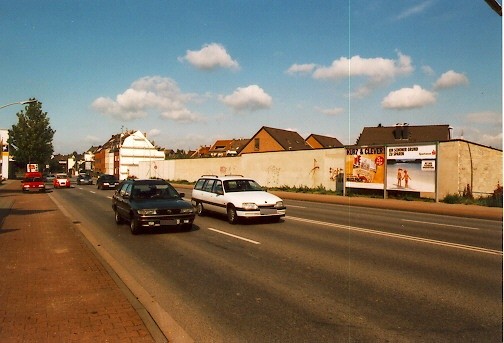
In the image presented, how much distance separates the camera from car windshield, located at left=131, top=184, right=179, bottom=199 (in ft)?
38.5

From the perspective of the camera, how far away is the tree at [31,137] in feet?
234

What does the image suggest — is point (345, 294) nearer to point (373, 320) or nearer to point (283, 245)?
point (373, 320)

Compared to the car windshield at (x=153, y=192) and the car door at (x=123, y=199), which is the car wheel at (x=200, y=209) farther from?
the car door at (x=123, y=199)

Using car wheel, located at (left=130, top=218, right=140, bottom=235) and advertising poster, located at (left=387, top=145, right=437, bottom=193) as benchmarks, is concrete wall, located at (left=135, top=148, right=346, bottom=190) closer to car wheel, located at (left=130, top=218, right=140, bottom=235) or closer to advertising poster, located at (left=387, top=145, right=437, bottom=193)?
advertising poster, located at (left=387, top=145, right=437, bottom=193)

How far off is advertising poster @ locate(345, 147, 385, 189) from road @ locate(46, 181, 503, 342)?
44.5 feet

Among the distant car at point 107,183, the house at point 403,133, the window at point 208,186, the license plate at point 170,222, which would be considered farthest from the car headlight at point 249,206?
the house at point 403,133

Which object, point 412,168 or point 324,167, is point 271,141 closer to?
point 324,167

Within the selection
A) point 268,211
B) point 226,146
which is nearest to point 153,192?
point 268,211

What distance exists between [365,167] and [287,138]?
41548mm

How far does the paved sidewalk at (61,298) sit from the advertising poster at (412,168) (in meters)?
19.0

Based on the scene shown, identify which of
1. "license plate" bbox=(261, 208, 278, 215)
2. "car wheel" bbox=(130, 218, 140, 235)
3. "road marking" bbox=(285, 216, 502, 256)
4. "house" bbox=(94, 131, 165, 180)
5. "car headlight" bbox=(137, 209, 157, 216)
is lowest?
"road marking" bbox=(285, 216, 502, 256)

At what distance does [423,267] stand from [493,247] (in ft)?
10.4

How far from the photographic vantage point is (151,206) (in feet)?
35.1

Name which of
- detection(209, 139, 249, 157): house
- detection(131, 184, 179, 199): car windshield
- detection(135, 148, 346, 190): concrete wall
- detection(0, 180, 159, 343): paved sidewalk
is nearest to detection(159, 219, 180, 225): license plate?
detection(131, 184, 179, 199): car windshield
